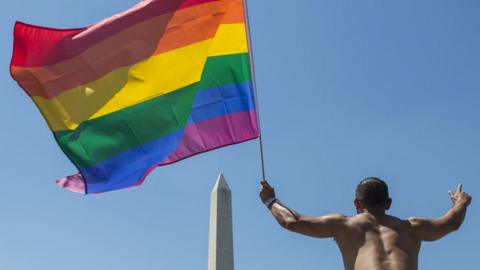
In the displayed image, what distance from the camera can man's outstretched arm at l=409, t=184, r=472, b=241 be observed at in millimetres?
4043

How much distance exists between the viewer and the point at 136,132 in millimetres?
7797

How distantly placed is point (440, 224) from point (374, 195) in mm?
488

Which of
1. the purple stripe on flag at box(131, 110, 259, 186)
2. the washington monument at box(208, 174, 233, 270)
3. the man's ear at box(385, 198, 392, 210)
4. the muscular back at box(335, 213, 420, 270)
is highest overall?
the purple stripe on flag at box(131, 110, 259, 186)

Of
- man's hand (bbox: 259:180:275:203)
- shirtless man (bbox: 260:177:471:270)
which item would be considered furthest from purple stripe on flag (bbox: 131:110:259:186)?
shirtless man (bbox: 260:177:471:270)

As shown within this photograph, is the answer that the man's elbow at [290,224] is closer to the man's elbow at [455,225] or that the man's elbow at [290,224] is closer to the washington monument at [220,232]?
the man's elbow at [455,225]

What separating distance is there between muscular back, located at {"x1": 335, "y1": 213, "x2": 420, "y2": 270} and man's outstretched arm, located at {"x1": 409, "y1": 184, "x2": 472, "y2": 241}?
2.8 inches

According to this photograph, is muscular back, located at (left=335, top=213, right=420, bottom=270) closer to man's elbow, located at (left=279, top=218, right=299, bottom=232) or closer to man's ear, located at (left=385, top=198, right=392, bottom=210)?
man's ear, located at (left=385, top=198, right=392, bottom=210)

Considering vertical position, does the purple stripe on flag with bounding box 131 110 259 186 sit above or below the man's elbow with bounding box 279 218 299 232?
above

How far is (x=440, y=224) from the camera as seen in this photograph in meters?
4.12

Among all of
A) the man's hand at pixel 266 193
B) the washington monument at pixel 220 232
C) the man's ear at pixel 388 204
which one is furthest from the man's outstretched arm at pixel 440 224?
the washington monument at pixel 220 232

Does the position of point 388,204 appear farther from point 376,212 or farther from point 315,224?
point 315,224

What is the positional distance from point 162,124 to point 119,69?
35.0 inches

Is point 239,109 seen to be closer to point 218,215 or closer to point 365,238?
point 365,238

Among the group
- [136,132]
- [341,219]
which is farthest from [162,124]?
[341,219]
